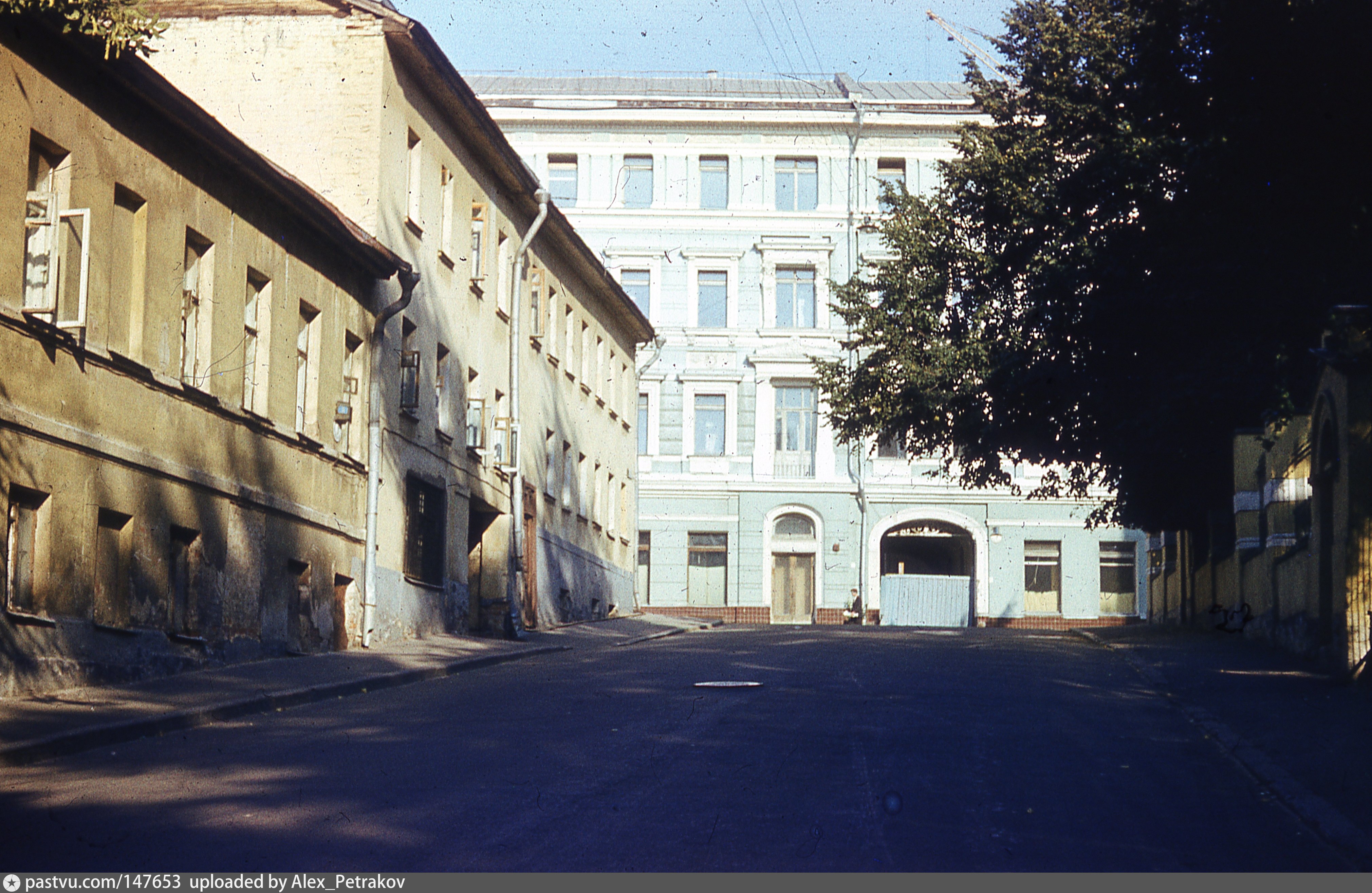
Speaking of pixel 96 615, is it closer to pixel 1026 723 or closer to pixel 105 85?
pixel 105 85

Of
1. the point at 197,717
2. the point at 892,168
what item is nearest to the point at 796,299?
the point at 892,168

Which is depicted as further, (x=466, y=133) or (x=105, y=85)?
(x=466, y=133)

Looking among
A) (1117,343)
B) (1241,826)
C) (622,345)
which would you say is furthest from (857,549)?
(1241,826)

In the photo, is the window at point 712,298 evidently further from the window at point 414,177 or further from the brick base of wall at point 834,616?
the window at point 414,177

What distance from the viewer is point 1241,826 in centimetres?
868

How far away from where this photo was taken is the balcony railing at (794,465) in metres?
52.2

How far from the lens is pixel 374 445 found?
2497 centimetres

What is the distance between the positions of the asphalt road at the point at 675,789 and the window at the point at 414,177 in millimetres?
12304

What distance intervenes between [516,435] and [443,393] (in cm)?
355

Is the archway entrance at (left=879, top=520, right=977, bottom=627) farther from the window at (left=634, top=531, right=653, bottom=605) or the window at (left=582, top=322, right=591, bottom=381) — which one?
the window at (left=582, top=322, right=591, bottom=381)

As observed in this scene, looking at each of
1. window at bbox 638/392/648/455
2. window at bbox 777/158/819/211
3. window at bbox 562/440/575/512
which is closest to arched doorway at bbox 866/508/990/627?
window at bbox 638/392/648/455

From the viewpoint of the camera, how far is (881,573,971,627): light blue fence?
166 feet

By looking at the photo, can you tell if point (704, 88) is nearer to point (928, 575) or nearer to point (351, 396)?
point (928, 575)

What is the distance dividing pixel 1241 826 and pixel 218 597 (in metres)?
13.7
